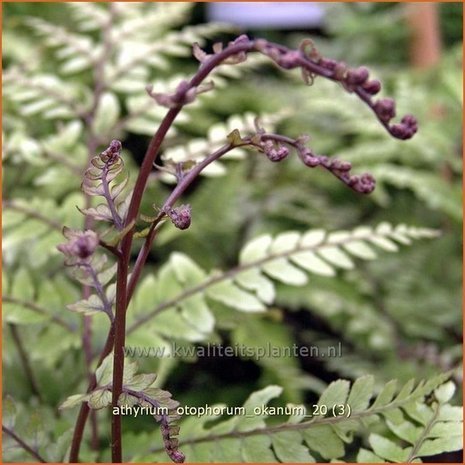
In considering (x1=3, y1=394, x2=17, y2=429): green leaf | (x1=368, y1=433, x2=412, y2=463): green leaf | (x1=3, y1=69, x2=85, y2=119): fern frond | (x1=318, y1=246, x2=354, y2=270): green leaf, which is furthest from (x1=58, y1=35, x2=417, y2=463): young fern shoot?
(x1=3, y1=69, x2=85, y2=119): fern frond

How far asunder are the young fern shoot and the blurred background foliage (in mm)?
251

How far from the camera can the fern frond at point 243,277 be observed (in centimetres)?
80

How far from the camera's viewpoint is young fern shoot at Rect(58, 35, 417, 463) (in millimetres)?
437

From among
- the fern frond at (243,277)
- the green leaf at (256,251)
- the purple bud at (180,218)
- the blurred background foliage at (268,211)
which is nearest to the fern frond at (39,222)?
the blurred background foliage at (268,211)

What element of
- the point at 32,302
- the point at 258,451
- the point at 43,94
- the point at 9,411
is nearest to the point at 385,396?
the point at 258,451

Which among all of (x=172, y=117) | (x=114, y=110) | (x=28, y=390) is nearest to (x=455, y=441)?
(x=172, y=117)

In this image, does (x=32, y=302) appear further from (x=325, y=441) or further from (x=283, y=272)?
(x=325, y=441)

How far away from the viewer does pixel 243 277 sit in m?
0.83

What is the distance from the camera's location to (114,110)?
105cm

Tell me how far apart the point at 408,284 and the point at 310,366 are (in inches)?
9.2

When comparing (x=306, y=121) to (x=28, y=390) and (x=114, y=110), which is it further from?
(x=28, y=390)

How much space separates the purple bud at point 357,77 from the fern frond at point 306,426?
29 cm

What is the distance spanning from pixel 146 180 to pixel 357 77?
0.16m

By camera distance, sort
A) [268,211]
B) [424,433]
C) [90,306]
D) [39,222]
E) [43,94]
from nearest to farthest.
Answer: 1. [90,306]
2. [424,433]
3. [39,222]
4. [43,94]
5. [268,211]
